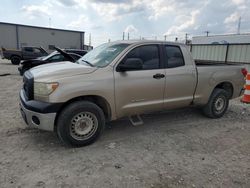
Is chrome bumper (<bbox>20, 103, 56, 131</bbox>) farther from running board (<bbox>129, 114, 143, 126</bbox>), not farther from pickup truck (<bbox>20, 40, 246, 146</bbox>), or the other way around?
running board (<bbox>129, 114, 143, 126</bbox>)

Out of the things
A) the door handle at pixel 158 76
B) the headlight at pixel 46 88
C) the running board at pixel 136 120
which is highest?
the door handle at pixel 158 76

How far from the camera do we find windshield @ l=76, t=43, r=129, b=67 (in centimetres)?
388

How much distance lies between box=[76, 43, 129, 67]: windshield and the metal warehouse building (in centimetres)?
2941

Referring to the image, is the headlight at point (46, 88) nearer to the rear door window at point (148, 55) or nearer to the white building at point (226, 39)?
the rear door window at point (148, 55)

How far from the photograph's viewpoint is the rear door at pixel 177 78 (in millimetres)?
4316

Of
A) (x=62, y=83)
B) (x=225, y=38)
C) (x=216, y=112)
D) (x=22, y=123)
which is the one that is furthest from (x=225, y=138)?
(x=225, y=38)

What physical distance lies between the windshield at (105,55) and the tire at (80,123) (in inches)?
33.3

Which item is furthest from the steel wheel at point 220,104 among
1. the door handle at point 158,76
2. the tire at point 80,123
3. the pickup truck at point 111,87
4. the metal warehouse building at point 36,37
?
the metal warehouse building at point 36,37

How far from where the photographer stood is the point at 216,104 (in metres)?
5.25

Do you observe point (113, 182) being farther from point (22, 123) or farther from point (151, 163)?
point (22, 123)

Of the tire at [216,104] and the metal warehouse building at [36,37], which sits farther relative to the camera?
the metal warehouse building at [36,37]

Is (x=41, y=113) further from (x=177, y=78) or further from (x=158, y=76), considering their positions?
(x=177, y=78)

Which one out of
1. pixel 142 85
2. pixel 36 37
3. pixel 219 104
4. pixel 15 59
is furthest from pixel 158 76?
pixel 36 37

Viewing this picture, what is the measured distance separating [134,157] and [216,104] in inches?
117
